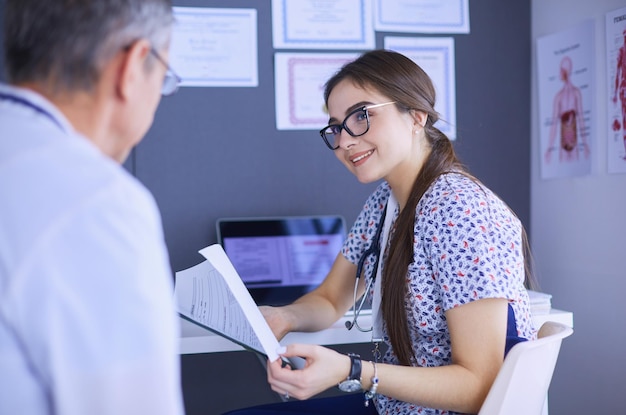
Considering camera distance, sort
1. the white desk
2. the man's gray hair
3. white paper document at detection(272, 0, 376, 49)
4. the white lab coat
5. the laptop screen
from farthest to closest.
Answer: white paper document at detection(272, 0, 376, 49) → the laptop screen → the white desk → the man's gray hair → the white lab coat

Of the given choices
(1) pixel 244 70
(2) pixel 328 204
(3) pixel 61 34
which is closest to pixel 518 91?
(2) pixel 328 204

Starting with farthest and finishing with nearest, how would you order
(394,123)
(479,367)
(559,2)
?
(559,2) < (394,123) < (479,367)

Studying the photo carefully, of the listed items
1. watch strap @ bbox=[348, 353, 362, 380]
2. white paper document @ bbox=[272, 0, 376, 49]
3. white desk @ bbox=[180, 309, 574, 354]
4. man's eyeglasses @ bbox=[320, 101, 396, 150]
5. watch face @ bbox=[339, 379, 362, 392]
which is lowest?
white desk @ bbox=[180, 309, 574, 354]

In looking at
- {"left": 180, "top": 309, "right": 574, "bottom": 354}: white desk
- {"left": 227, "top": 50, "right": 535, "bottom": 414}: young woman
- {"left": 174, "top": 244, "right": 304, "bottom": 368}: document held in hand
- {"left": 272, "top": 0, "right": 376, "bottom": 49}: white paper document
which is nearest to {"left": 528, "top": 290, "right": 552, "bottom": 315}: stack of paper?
{"left": 180, "top": 309, "right": 574, "bottom": 354}: white desk

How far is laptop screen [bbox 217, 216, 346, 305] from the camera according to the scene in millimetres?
1956

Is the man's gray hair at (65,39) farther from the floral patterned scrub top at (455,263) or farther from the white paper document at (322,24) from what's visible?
the white paper document at (322,24)

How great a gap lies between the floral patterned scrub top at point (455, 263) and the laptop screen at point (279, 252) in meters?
0.67

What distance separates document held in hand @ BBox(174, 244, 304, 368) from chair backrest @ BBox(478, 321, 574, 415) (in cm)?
38

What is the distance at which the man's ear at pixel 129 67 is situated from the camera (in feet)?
2.17

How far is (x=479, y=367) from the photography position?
3.84 feet

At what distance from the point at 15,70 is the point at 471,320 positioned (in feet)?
2.72

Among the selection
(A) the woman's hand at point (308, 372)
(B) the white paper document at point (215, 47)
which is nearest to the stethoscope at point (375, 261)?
(A) the woman's hand at point (308, 372)

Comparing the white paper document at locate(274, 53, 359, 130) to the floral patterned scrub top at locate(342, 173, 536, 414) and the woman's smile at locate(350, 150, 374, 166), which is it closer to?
the woman's smile at locate(350, 150, 374, 166)

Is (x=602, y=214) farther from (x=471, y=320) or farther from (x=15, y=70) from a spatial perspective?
(x=15, y=70)
